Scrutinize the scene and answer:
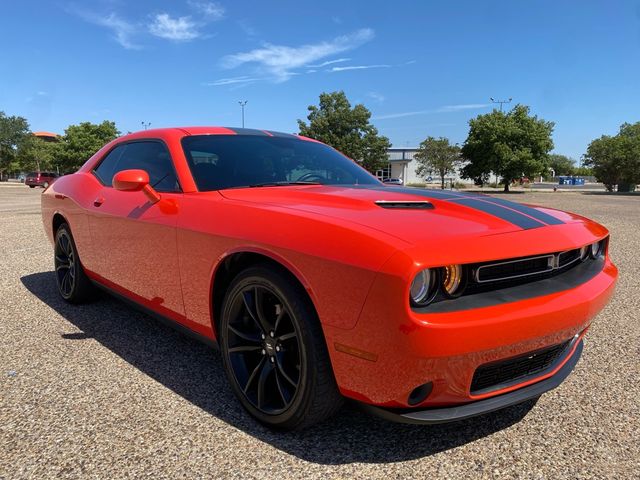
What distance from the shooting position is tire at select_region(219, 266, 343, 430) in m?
1.92

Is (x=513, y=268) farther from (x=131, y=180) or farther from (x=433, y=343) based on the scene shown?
(x=131, y=180)

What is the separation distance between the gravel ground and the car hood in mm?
947

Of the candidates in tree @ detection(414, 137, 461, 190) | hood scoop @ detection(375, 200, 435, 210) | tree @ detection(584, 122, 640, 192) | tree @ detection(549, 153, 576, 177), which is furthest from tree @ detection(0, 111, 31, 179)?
tree @ detection(549, 153, 576, 177)

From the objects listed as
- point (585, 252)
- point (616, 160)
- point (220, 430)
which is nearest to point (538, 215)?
point (585, 252)

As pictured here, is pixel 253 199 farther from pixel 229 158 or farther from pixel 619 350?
pixel 619 350

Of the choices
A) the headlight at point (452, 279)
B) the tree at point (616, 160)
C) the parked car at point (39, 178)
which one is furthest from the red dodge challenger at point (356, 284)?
the tree at point (616, 160)

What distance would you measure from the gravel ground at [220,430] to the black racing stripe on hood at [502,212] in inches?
37.6

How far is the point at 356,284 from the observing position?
171 centimetres

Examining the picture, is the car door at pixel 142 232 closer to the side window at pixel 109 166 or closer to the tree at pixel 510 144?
the side window at pixel 109 166

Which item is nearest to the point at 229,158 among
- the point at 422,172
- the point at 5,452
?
the point at 5,452

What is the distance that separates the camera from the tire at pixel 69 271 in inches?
156

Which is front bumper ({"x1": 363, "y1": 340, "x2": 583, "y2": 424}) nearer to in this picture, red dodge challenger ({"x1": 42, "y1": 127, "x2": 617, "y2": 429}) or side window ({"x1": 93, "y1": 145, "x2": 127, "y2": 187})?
red dodge challenger ({"x1": 42, "y1": 127, "x2": 617, "y2": 429})

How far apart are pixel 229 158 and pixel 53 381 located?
163 centimetres

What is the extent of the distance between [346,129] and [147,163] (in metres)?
53.7
